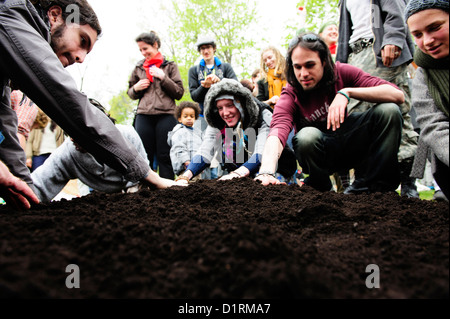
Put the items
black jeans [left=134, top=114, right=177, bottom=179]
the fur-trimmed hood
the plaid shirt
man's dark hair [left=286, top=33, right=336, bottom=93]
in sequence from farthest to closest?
black jeans [left=134, top=114, right=177, bottom=179] < the fur-trimmed hood < the plaid shirt < man's dark hair [left=286, top=33, right=336, bottom=93]

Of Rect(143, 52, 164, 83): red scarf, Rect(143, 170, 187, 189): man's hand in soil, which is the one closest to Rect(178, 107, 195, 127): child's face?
A: Rect(143, 52, 164, 83): red scarf

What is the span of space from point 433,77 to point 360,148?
122 cm

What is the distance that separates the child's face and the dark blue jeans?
106 inches

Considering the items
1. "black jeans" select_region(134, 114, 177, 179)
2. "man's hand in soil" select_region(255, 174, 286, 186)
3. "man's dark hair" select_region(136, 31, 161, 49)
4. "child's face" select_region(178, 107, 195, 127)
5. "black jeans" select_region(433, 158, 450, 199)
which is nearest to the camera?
"black jeans" select_region(433, 158, 450, 199)

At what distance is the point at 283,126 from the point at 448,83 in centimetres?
133

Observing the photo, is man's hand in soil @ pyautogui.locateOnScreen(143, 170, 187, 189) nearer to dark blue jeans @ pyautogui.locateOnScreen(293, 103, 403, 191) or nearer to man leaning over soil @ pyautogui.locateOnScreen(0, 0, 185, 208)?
man leaning over soil @ pyautogui.locateOnScreen(0, 0, 185, 208)

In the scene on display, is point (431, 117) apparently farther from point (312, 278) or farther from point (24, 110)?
point (24, 110)

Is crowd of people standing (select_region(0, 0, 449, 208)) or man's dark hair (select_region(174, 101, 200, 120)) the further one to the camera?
man's dark hair (select_region(174, 101, 200, 120))

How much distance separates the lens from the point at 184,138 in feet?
15.1

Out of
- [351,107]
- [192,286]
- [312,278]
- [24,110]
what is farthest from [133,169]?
[351,107]

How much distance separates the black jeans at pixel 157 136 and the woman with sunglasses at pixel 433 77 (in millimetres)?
3297

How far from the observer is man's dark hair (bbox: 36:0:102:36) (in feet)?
5.67

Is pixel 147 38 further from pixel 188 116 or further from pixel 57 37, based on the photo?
pixel 57 37

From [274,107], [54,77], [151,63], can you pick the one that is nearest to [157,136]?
[151,63]
